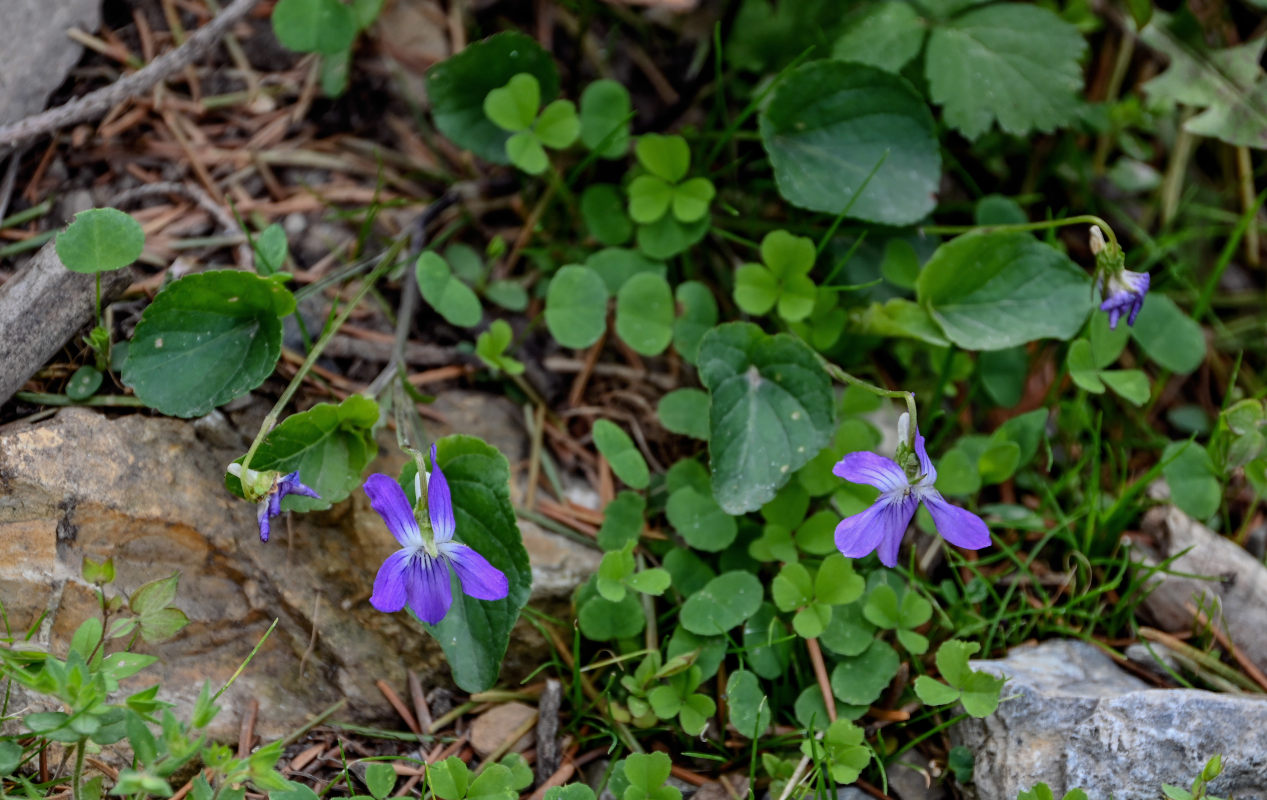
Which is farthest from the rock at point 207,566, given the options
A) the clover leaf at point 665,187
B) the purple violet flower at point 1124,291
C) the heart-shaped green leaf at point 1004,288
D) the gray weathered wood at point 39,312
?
the purple violet flower at point 1124,291

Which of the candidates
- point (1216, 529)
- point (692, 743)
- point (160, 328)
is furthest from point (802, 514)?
point (160, 328)

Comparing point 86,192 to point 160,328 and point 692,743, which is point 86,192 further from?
point 692,743

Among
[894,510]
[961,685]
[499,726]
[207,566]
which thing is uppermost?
[894,510]

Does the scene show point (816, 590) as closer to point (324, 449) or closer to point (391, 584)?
point (391, 584)

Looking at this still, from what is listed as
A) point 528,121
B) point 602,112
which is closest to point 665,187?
point 602,112

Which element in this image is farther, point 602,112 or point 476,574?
point 602,112

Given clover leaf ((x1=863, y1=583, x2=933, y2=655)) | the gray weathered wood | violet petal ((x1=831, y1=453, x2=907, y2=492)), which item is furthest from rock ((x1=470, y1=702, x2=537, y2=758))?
the gray weathered wood
